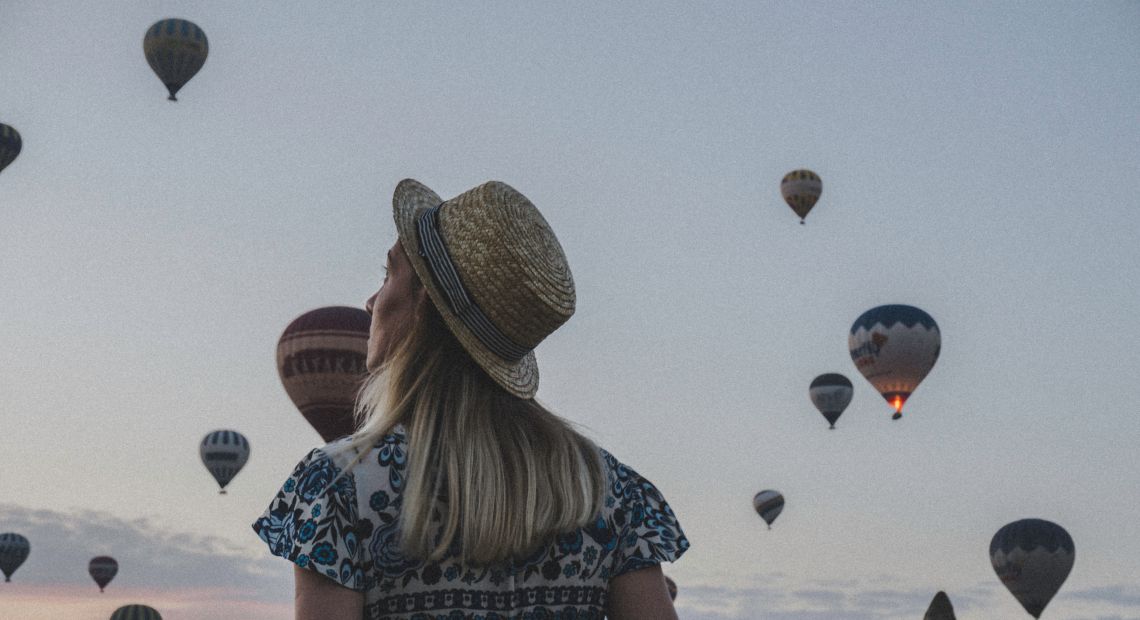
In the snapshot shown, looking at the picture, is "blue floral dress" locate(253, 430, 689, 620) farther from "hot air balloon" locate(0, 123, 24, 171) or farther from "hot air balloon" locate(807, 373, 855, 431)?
"hot air balloon" locate(807, 373, 855, 431)

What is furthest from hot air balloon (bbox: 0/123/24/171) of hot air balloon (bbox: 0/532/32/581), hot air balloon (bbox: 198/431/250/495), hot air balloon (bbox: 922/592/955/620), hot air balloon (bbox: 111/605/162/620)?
hot air balloon (bbox: 922/592/955/620)

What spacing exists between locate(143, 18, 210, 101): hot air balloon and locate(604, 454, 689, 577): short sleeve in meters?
40.5

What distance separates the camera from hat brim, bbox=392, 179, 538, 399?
3.38 meters

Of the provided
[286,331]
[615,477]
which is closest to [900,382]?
[286,331]

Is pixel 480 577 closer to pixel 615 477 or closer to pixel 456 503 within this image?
pixel 456 503

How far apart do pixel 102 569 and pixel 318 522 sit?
2329 inches

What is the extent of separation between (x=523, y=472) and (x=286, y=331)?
78.0 feet

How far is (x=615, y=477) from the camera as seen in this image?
350cm

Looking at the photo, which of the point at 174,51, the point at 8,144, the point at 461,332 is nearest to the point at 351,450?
the point at 461,332

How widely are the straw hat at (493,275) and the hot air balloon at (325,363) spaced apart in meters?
21.4

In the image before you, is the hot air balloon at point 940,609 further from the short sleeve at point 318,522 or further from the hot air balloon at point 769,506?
the short sleeve at point 318,522

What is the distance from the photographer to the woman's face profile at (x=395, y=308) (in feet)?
11.5

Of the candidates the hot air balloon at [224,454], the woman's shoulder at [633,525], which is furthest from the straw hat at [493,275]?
the hot air balloon at [224,454]

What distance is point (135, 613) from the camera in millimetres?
50719
